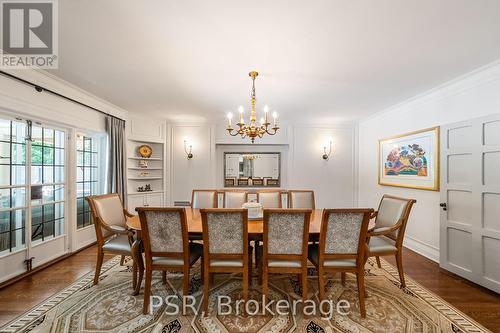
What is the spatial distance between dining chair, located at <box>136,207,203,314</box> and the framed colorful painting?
3503 millimetres

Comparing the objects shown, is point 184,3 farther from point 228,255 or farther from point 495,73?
point 495,73

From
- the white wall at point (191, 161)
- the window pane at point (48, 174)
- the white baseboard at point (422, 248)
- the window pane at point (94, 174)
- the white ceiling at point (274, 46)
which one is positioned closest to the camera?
the white ceiling at point (274, 46)

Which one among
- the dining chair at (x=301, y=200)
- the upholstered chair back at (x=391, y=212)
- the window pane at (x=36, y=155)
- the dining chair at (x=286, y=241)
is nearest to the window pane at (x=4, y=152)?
the window pane at (x=36, y=155)

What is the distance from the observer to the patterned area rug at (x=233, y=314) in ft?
5.95

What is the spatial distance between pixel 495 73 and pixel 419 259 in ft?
8.32

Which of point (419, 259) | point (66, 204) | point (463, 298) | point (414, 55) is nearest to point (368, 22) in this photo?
point (414, 55)

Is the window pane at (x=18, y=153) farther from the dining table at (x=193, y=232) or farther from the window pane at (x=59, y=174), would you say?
the dining table at (x=193, y=232)

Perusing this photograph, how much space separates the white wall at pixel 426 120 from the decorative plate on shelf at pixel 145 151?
15.7 feet

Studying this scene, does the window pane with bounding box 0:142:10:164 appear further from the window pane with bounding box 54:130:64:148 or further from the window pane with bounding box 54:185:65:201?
the window pane with bounding box 54:185:65:201

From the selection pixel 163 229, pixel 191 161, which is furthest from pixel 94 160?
pixel 163 229

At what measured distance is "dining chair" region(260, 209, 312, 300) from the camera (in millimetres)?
1875

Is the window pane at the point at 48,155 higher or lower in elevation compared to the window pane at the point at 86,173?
higher

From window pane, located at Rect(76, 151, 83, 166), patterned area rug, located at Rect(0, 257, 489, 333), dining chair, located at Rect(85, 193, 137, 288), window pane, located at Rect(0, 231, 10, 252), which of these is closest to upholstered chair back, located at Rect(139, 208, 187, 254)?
dining chair, located at Rect(85, 193, 137, 288)

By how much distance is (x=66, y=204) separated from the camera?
3.26 m
